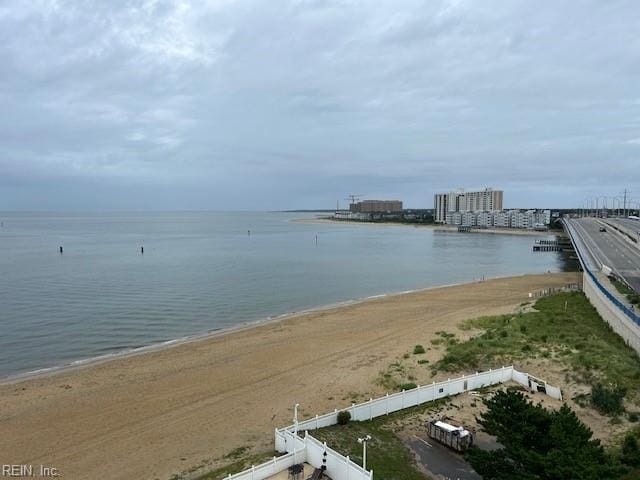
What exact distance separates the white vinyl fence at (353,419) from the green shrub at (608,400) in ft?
4.25

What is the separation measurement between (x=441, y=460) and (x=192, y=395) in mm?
11430

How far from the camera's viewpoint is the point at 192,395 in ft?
68.6

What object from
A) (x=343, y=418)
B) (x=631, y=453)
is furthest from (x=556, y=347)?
(x=343, y=418)

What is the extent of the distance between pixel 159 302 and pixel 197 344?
14136mm

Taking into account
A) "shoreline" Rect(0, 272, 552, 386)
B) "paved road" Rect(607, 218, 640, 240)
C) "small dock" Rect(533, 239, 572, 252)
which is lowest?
"shoreline" Rect(0, 272, 552, 386)

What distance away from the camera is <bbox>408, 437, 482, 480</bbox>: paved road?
13508mm

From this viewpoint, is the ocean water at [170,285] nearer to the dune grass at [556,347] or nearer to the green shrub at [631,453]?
the dune grass at [556,347]

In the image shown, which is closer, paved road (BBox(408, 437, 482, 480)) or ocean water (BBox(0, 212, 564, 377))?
paved road (BBox(408, 437, 482, 480))

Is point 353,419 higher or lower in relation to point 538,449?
lower

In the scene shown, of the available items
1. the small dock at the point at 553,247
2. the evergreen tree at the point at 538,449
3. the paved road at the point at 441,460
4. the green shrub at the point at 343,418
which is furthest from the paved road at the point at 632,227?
the evergreen tree at the point at 538,449

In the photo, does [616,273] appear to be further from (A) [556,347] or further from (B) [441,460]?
(B) [441,460]

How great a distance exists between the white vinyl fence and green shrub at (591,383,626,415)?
1295mm

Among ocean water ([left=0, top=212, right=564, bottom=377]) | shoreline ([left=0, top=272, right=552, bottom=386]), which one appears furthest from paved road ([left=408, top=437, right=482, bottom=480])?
ocean water ([left=0, top=212, right=564, bottom=377])

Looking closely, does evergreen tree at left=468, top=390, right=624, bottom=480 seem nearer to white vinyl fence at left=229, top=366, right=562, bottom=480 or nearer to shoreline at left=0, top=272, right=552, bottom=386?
white vinyl fence at left=229, top=366, right=562, bottom=480
